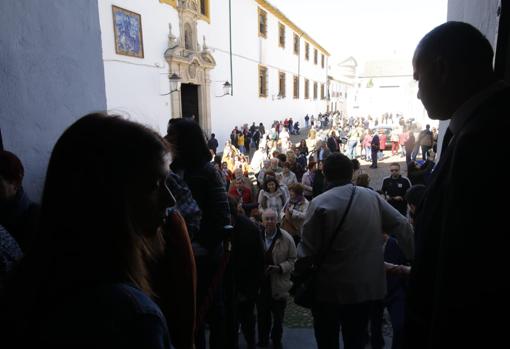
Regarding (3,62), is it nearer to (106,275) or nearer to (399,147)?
(106,275)

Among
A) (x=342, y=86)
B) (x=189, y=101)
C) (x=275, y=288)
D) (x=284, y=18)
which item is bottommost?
(x=275, y=288)

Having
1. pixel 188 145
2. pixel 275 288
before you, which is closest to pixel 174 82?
pixel 275 288

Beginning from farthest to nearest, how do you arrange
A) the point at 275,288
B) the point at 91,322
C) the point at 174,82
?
1. the point at 174,82
2. the point at 275,288
3. the point at 91,322

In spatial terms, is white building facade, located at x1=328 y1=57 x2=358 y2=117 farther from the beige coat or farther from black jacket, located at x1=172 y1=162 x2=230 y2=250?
black jacket, located at x1=172 y1=162 x2=230 y2=250

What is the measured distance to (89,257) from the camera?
0.90m

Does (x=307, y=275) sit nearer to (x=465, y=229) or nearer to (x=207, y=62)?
(x=465, y=229)

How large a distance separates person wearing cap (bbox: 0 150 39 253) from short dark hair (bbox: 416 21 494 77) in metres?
2.22

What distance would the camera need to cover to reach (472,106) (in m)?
1.19

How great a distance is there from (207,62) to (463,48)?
16.5 meters

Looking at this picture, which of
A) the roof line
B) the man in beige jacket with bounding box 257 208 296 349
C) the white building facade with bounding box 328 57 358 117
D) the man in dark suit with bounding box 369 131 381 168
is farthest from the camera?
the white building facade with bounding box 328 57 358 117

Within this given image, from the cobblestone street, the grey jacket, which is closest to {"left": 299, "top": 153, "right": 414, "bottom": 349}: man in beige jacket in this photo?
the grey jacket

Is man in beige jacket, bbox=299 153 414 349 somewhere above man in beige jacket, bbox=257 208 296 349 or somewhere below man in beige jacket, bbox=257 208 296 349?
above

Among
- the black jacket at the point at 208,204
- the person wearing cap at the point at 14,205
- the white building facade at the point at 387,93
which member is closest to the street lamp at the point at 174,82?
the black jacket at the point at 208,204

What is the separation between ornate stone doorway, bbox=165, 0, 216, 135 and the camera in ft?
47.4
